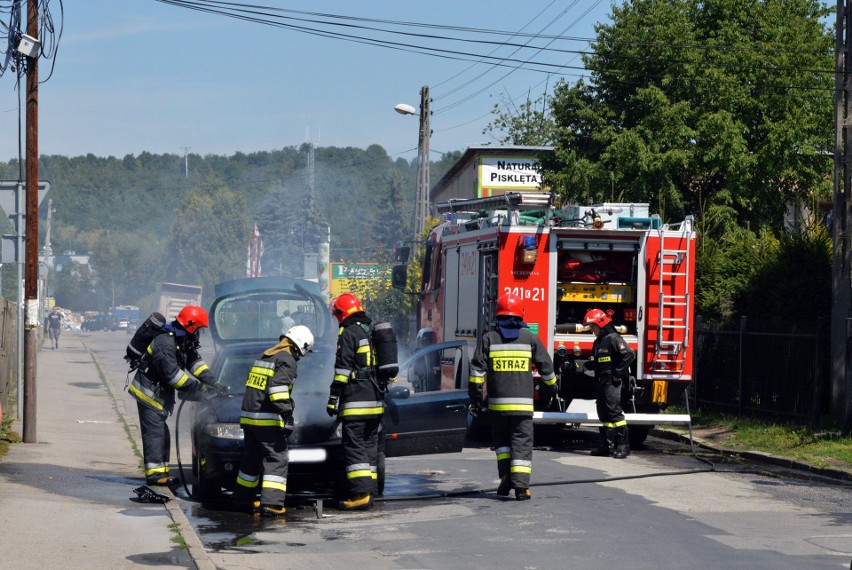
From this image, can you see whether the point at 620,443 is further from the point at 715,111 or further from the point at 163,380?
the point at 715,111

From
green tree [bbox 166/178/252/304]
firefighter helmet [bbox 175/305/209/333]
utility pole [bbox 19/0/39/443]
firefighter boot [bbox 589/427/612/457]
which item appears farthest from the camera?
green tree [bbox 166/178/252/304]

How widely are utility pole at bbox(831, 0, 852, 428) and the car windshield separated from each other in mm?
6864

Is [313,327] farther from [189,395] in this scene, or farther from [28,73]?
[189,395]

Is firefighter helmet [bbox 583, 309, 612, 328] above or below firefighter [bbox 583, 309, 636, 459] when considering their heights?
above

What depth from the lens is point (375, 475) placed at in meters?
10.0

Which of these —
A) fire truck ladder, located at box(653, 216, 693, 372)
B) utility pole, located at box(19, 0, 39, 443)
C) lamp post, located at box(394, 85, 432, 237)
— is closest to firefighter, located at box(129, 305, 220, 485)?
utility pole, located at box(19, 0, 39, 443)

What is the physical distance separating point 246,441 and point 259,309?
10.1m

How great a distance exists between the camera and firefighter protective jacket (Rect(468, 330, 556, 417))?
10.1 m

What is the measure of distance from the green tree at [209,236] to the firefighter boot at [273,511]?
80901mm

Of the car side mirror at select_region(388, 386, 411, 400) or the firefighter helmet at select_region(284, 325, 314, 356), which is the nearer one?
the firefighter helmet at select_region(284, 325, 314, 356)

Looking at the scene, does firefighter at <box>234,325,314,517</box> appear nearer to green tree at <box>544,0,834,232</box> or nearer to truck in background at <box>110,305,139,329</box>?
green tree at <box>544,0,834,232</box>

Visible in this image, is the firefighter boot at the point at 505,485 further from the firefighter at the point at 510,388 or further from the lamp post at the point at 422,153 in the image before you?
the lamp post at the point at 422,153

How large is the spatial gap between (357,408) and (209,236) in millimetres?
90931

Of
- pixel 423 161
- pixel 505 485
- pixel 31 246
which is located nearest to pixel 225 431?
pixel 505 485
